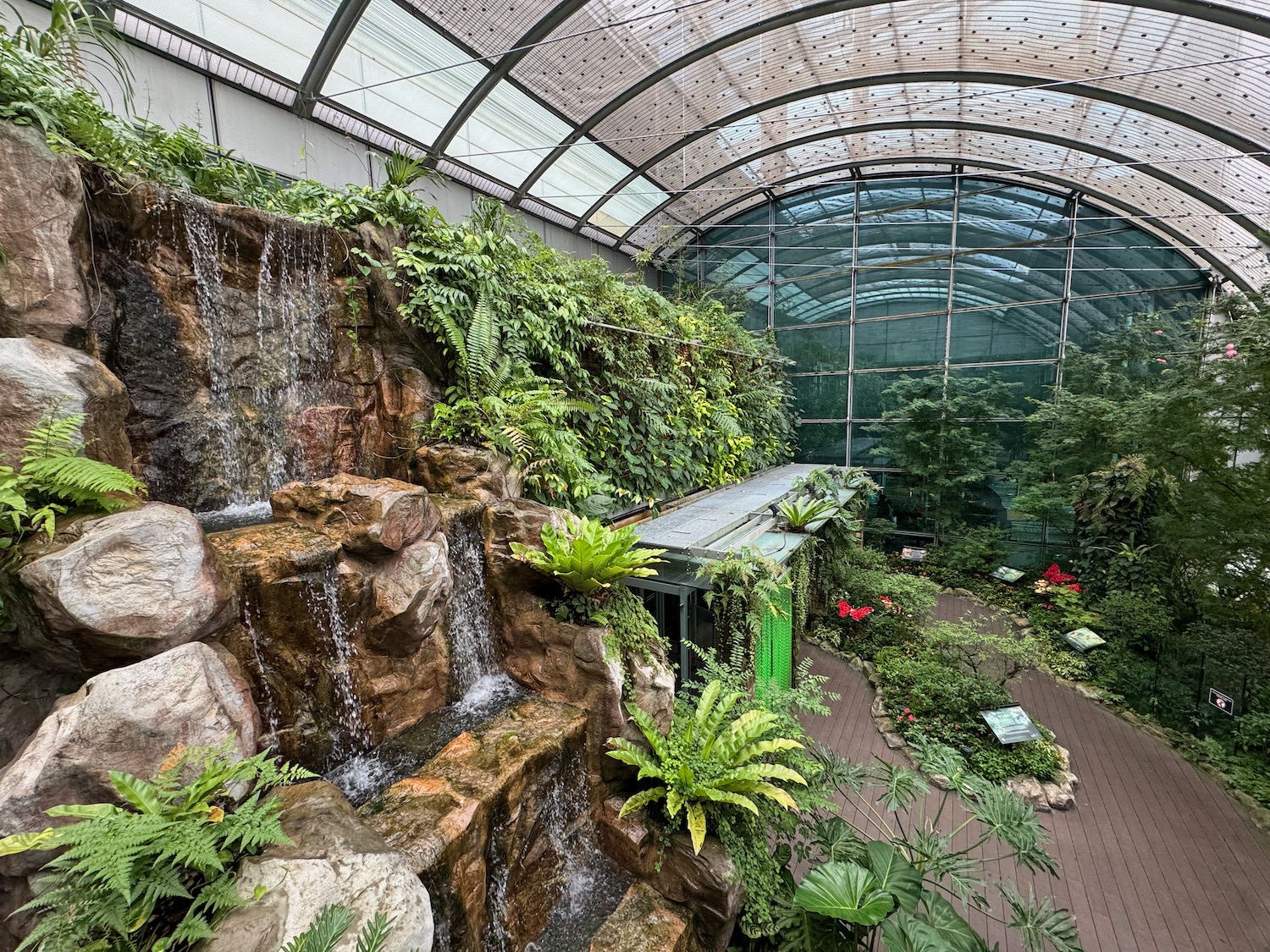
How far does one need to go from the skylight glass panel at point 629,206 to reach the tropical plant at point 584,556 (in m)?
9.30

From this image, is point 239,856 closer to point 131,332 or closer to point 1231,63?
point 131,332

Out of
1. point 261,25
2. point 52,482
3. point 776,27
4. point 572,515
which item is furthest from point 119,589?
point 776,27

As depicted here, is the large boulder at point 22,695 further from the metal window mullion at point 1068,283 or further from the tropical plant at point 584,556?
the metal window mullion at point 1068,283

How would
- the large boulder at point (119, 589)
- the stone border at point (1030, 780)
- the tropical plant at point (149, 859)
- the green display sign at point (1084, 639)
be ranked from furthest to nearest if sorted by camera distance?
the green display sign at point (1084, 639) → the stone border at point (1030, 780) → the large boulder at point (119, 589) → the tropical plant at point (149, 859)

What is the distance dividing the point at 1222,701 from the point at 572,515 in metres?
7.75

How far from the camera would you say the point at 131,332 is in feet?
11.8

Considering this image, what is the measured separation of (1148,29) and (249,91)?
35.5 feet

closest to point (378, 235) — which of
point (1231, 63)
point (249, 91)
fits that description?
point (249, 91)

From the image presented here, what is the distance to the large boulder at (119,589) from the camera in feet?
7.20

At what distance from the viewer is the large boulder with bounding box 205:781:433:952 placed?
1826mm

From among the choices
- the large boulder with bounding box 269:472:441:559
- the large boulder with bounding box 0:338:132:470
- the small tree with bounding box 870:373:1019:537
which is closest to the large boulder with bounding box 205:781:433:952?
the large boulder with bounding box 269:472:441:559

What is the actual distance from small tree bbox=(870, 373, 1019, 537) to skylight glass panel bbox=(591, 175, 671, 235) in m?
6.72

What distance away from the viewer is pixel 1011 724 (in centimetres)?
579

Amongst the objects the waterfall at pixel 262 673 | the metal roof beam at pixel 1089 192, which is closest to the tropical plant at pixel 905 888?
the waterfall at pixel 262 673
